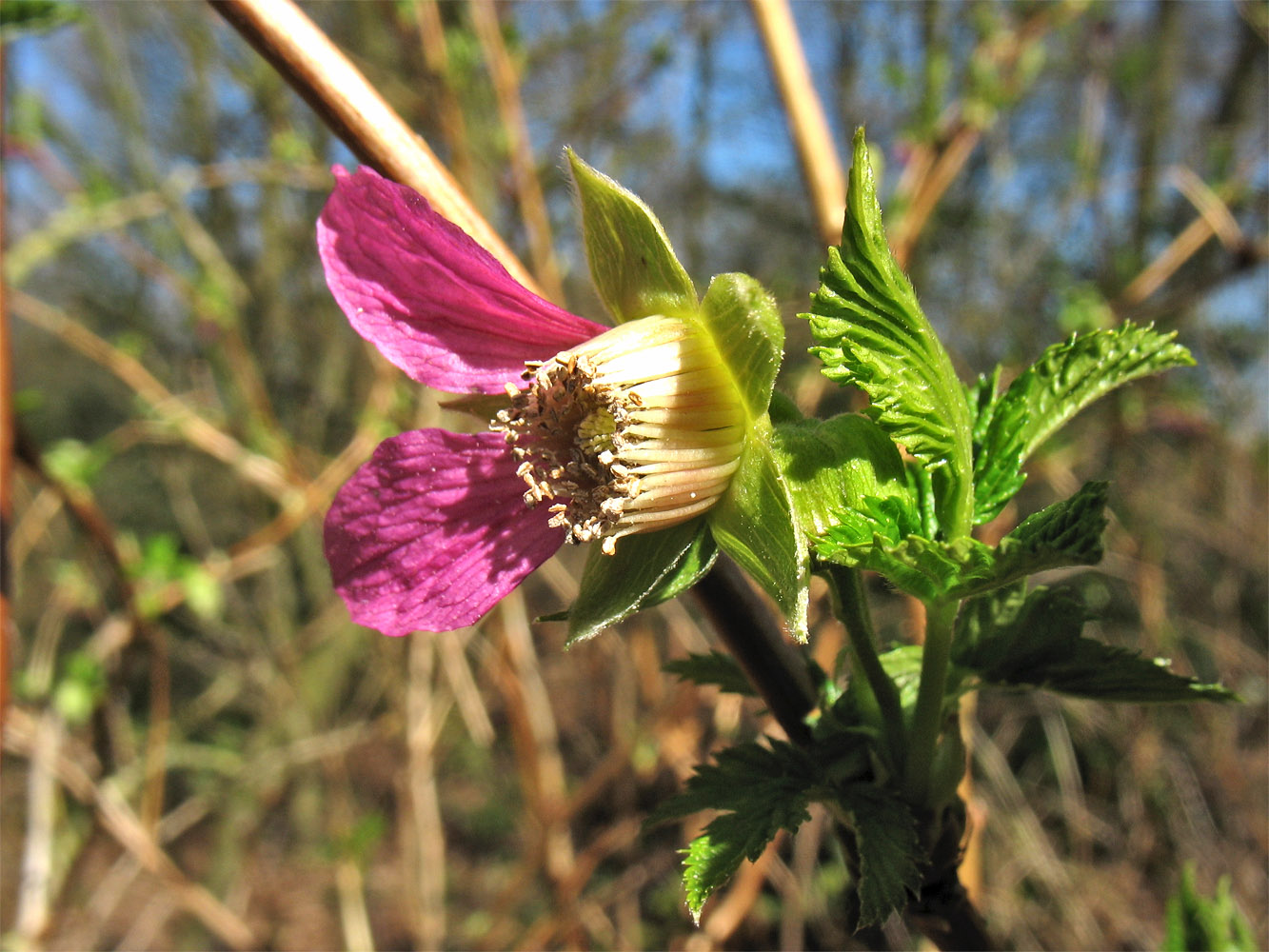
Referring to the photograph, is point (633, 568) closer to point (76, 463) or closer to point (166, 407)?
point (76, 463)

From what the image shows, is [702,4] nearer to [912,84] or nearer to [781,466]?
[912,84]

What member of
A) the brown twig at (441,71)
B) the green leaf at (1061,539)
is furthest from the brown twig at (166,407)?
the green leaf at (1061,539)

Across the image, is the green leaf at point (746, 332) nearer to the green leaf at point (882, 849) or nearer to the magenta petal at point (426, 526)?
the magenta petal at point (426, 526)

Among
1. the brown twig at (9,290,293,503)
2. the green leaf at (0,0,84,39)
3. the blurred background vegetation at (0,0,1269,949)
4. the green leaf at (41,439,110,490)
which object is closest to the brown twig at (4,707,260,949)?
the blurred background vegetation at (0,0,1269,949)

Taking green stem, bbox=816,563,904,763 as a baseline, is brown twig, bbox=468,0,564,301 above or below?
above

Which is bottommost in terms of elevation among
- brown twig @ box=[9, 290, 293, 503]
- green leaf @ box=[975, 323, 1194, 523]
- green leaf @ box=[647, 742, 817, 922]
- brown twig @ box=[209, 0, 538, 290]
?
brown twig @ box=[9, 290, 293, 503]

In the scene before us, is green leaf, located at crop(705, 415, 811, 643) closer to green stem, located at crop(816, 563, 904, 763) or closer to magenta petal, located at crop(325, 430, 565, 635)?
green stem, located at crop(816, 563, 904, 763)
